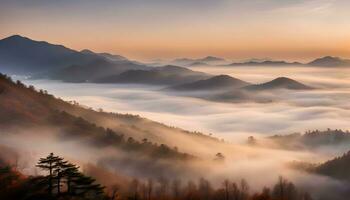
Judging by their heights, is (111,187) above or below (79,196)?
below

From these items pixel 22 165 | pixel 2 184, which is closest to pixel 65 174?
pixel 2 184

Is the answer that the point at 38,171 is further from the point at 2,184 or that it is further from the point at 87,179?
the point at 87,179

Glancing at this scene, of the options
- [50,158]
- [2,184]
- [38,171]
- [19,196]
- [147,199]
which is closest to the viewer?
[50,158]

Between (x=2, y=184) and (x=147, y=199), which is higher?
(x=2, y=184)

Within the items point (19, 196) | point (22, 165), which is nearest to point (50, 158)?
point (19, 196)

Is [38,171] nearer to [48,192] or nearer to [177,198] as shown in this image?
[177,198]

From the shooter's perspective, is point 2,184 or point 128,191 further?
point 128,191

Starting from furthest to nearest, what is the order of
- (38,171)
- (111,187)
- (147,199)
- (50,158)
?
1. (111,187)
2. (147,199)
3. (38,171)
4. (50,158)

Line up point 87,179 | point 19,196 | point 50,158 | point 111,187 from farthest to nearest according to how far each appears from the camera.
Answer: point 111,187, point 19,196, point 87,179, point 50,158

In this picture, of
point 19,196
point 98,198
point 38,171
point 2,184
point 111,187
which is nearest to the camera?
point 98,198
